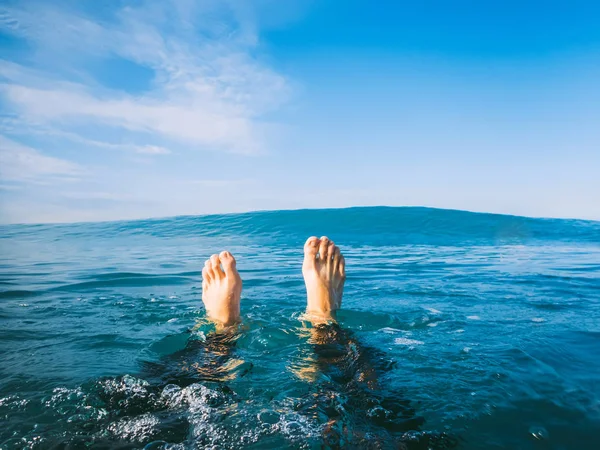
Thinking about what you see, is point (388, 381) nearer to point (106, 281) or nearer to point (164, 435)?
point (164, 435)

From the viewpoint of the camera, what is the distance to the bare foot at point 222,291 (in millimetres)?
2420

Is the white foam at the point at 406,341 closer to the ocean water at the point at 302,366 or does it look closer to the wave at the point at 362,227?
the ocean water at the point at 302,366

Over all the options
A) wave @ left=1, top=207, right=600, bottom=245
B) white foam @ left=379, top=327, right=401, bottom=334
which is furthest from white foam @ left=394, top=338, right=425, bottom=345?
wave @ left=1, top=207, right=600, bottom=245

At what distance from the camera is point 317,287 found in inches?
103

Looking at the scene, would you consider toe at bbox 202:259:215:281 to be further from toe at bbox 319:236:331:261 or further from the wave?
the wave

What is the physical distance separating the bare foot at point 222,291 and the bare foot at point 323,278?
0.47 meters

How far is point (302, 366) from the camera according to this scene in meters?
1.70

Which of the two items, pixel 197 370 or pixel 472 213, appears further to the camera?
pixel 472 213

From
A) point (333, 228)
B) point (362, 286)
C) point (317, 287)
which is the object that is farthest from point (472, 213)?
point (317, 287)

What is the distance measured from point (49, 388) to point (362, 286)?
2.58 meters

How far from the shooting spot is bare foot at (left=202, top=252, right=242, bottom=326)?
2420mm

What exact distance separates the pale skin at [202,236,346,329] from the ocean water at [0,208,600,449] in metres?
0.12

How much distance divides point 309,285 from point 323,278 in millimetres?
106

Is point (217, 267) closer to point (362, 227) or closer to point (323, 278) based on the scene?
point (323, 278)
